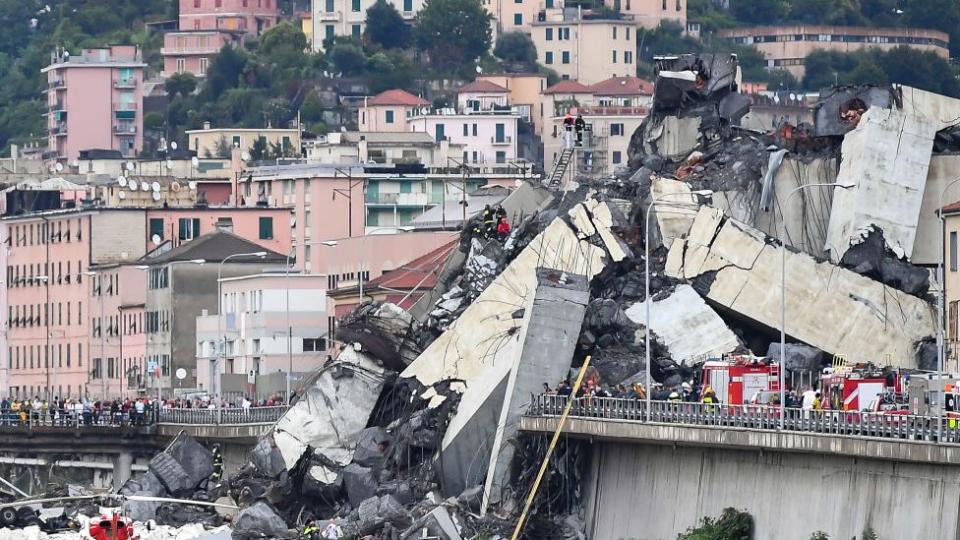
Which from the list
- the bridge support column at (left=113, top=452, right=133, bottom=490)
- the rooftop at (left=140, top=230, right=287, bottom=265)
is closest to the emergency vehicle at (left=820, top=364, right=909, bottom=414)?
the bridge support column at (left=113, top=452, right=133, bottom=490)

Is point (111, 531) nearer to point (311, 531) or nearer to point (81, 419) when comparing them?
point (311, 531)

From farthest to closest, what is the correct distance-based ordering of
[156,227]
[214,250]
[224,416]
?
[156,227]
[214,250]
[224,416]

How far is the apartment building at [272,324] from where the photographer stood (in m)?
149

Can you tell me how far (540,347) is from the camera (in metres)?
93.7

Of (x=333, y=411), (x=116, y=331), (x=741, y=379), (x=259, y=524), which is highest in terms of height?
(x=741, y=379)

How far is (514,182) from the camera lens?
19375 cm

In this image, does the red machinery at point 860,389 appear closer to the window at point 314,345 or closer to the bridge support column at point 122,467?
the bridge support column at point 122,467

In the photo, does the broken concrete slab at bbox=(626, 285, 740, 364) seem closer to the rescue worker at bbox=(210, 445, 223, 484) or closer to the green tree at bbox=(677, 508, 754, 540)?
the green tree at bbox=(677, 508, 754, 540)

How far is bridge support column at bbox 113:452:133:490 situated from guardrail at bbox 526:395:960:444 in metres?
37.7

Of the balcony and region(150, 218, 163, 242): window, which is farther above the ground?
Result: the balcony

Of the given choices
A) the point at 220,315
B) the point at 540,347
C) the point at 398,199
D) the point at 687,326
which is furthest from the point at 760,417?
the point at 398,199

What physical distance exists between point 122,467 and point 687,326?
34197mm

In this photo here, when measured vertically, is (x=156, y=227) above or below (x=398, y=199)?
below

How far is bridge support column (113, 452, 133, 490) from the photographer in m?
127
